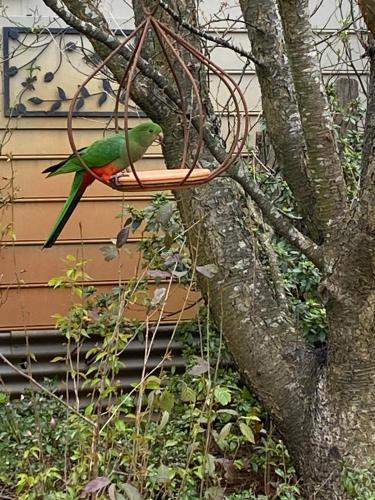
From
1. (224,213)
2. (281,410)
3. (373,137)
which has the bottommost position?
(281,410)

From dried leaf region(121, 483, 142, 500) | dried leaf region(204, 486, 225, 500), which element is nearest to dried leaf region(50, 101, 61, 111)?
dried leaf region(204, 486, 225, 500)

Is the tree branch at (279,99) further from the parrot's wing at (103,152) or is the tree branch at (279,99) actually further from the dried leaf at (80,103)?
the dried leaf at (80,103)

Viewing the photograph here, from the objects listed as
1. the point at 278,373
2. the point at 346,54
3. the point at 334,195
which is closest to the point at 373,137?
the point at 334,195

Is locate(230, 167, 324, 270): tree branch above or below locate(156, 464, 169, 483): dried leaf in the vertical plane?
above

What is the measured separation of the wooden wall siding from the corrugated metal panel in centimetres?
15

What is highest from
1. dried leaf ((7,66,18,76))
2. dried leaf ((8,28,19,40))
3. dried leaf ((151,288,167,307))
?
dried leaf ((8,28,19,40))

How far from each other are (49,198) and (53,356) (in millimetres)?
1255

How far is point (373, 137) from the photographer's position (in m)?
3.57

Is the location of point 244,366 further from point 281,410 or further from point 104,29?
point 104,29

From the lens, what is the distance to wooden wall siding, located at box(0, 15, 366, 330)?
6.49 m

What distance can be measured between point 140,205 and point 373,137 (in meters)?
3.34

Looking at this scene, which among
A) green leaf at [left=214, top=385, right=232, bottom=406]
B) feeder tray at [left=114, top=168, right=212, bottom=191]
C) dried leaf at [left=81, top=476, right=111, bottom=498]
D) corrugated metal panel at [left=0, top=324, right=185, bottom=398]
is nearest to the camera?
feeder tray at [left=114, top=168, right=212, bottom=191]

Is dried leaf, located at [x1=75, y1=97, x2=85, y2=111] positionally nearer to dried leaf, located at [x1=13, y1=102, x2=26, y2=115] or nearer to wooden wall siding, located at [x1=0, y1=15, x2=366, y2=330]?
wooden wall siding, located at [x1=0, y1=15, x2=366, y2=330]

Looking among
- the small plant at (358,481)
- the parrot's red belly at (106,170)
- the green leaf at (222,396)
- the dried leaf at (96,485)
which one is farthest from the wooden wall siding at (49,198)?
the dried leaf at (96,485)
